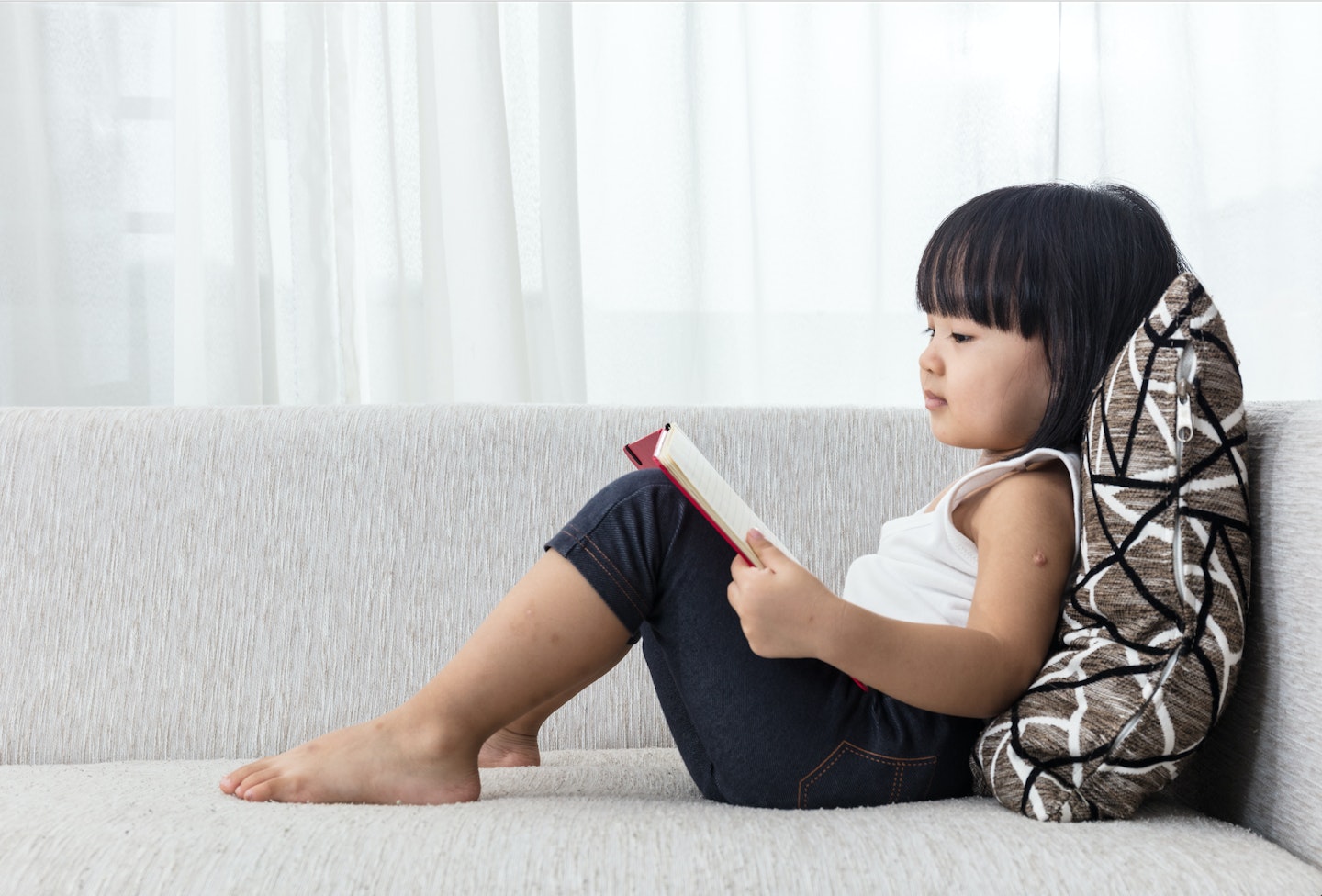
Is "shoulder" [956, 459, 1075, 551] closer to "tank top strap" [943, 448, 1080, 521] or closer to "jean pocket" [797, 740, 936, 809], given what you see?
"tank top strap" [943, 448, 1080, 521]

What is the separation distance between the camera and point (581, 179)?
1601mm

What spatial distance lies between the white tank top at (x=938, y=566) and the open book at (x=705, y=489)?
14 cm

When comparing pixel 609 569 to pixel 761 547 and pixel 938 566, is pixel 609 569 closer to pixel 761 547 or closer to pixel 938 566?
pixel 761 547

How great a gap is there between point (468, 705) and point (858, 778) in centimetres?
29

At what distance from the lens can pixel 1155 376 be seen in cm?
69

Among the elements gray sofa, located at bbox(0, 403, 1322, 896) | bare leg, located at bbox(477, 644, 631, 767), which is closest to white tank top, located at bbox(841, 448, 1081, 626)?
gray sofa, located at bbox(0, 403, 1322, 896)

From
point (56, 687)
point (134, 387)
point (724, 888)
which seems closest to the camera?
point (724, 888)

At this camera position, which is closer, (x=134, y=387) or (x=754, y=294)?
(x=134, y=387)

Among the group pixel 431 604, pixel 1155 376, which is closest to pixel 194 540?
pixel 431 604

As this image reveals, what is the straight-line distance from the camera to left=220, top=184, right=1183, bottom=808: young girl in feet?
2.32

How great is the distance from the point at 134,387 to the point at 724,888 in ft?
4.14

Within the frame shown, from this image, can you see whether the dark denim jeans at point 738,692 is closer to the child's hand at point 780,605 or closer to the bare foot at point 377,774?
the child's hand at point 780,605

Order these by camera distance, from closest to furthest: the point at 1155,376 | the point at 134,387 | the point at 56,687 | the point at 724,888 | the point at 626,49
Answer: the point at 724,888 → the point at 1155,376 → the point at 56,687 → the point at 134,387 → the point at 626,49

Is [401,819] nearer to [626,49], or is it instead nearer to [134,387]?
[134,387]
